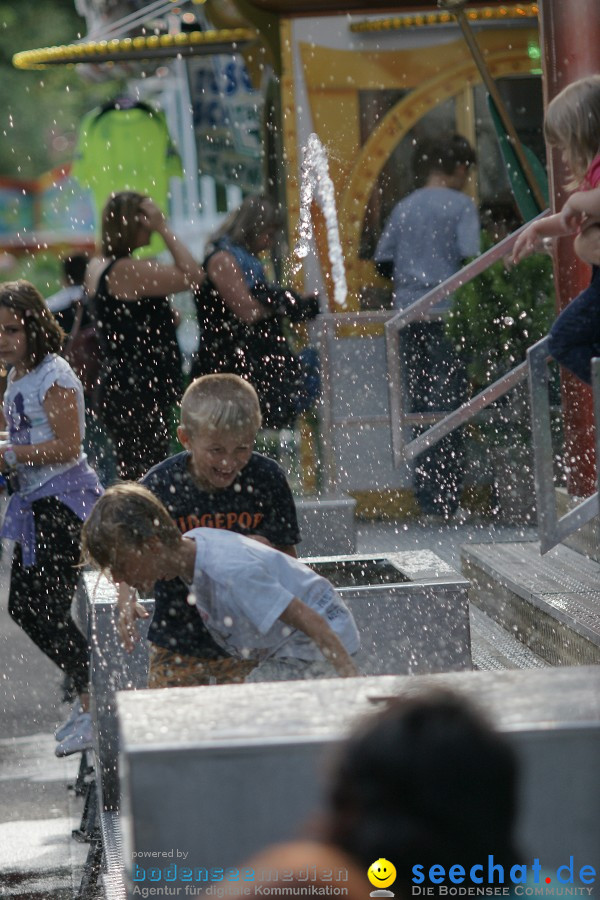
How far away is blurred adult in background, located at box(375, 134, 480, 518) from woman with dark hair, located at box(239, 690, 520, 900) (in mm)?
8247

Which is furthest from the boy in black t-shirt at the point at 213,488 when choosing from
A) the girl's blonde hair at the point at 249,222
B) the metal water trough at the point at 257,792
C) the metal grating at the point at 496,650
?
the girl's blonde hair at the point at 249,222

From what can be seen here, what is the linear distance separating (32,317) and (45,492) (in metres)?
0.71

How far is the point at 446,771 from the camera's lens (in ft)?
5.74

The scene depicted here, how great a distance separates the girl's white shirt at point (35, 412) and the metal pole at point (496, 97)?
14.4 feet

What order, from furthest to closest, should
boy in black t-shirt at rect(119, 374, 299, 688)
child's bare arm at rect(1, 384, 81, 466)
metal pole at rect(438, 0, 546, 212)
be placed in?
metal pole at rect(438, 0, 546, 212), child's bare arm at rect(1, 384, 81, 466), boy in black t-shirt at rect(119, 374, 299, 688)

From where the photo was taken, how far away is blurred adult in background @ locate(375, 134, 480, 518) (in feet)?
33.0

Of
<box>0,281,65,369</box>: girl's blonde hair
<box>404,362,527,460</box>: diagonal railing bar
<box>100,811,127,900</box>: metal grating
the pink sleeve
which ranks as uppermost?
the pink sleeve

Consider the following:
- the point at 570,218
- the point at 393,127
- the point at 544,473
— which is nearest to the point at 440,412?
the point at 393,127

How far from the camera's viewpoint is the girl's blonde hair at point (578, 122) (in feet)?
15.2

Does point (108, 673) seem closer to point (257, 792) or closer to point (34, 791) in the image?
point (34, 791)

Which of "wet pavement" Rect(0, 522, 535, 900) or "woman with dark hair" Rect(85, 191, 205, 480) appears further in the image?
"woman with dark hair" Rect(85, 191, 205, 480)

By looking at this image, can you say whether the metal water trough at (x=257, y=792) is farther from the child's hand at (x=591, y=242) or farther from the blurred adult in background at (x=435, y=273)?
the blurred adult in background at (x=435, y=273)

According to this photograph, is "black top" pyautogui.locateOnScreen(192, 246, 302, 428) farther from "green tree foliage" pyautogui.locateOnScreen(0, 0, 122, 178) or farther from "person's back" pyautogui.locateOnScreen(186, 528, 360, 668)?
"green tree foliage" pyautogui.locateOnScreen(0, 0, 122, 178)

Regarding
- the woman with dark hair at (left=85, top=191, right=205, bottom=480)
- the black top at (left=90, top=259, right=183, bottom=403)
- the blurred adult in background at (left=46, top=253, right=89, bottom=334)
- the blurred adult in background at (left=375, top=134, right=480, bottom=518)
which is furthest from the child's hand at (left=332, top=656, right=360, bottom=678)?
the blurred adult in background at (left=46, top=253, right=89, bottom=334)
